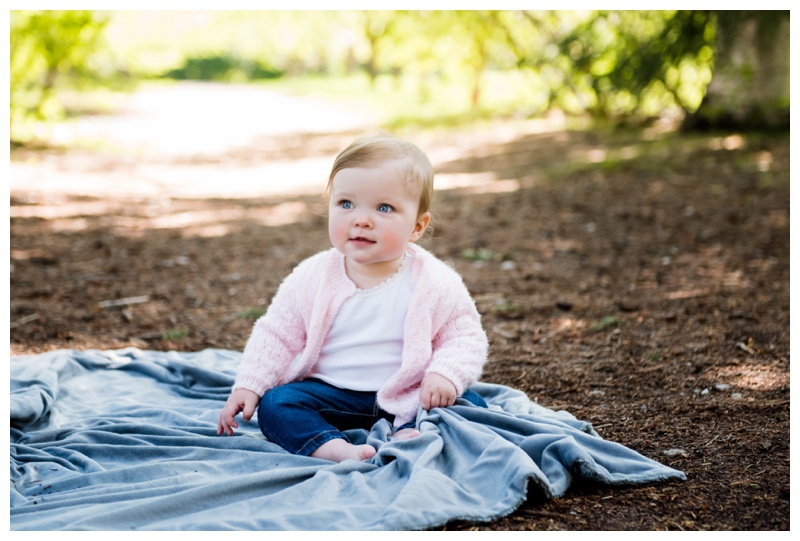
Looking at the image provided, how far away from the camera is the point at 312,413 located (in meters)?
2.69

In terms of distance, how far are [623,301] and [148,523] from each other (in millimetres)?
3234

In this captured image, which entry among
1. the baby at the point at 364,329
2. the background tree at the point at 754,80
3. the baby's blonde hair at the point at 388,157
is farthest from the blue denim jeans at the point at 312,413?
the background tree at the point at 754,80

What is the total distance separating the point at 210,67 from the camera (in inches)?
1988

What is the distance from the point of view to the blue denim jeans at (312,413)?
2.63 m

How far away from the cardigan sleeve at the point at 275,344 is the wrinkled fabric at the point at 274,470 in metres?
0.20

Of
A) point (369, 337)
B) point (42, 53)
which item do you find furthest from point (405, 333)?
point (42, 53)

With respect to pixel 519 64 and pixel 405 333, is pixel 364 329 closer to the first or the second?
pixel 405 333

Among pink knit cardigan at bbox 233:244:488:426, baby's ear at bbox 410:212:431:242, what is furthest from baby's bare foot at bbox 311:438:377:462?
baby's ear at bbox 410:212:431:242

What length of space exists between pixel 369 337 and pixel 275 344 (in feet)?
1.10

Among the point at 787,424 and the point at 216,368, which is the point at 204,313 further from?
the point at 787,424

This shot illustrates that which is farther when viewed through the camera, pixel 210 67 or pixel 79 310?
pixel 210 67

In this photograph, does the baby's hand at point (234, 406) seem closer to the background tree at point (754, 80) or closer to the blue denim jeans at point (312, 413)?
the blue denim jeans at point (312, 413)

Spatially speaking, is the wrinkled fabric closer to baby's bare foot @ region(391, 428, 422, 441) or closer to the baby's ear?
baby's bare foot @ region(391, 428, 422, 441)
